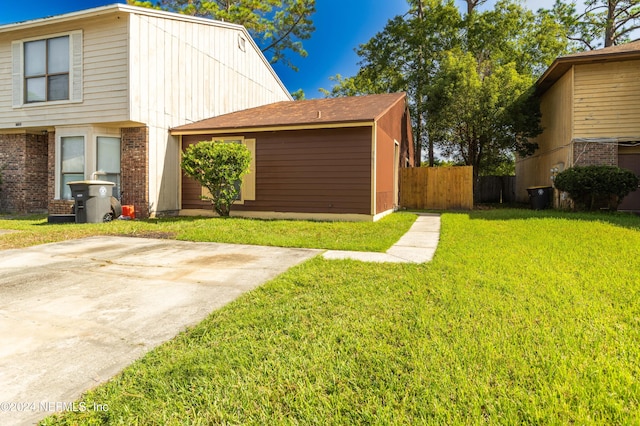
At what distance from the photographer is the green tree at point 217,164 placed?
28.5ft

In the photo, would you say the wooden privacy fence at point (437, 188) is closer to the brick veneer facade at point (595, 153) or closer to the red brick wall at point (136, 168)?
the brick veneer facade at point (595, 153)

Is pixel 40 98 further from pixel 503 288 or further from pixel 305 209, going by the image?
pixel 503 288

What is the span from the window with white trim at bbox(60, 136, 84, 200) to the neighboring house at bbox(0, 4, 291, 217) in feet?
0.10

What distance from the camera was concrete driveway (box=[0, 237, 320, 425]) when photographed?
74.5 inches

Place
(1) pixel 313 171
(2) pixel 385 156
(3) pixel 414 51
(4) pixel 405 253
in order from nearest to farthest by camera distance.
Result: (4) pixel 405 253, (1) pixel 313 171, (2) pixel 385 156, (3) pixel 414 51

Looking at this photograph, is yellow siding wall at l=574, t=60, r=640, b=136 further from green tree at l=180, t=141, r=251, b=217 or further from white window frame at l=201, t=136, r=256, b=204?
green tree at l=180, t=141, r=251, b=217

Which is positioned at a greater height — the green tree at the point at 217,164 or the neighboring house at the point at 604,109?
the neighboring house at the point at 604,109

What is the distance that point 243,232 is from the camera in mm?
7148

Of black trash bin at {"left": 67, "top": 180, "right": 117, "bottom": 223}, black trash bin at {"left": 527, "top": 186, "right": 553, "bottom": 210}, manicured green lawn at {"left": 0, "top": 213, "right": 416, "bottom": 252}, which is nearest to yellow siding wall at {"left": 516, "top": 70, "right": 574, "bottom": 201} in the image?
black trash bin at {"left": 527, "top": 186, "right": 553, "bottom": 210}

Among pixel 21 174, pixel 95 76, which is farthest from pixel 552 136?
pixel 21 174

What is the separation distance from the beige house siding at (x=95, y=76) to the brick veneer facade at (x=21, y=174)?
1196mm

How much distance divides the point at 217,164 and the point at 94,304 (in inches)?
241

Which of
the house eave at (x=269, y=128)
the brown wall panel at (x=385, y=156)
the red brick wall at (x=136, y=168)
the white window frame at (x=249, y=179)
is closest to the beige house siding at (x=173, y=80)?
the red brick wall at (x=136, y=168)

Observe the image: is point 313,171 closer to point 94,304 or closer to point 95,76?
point 95,76
